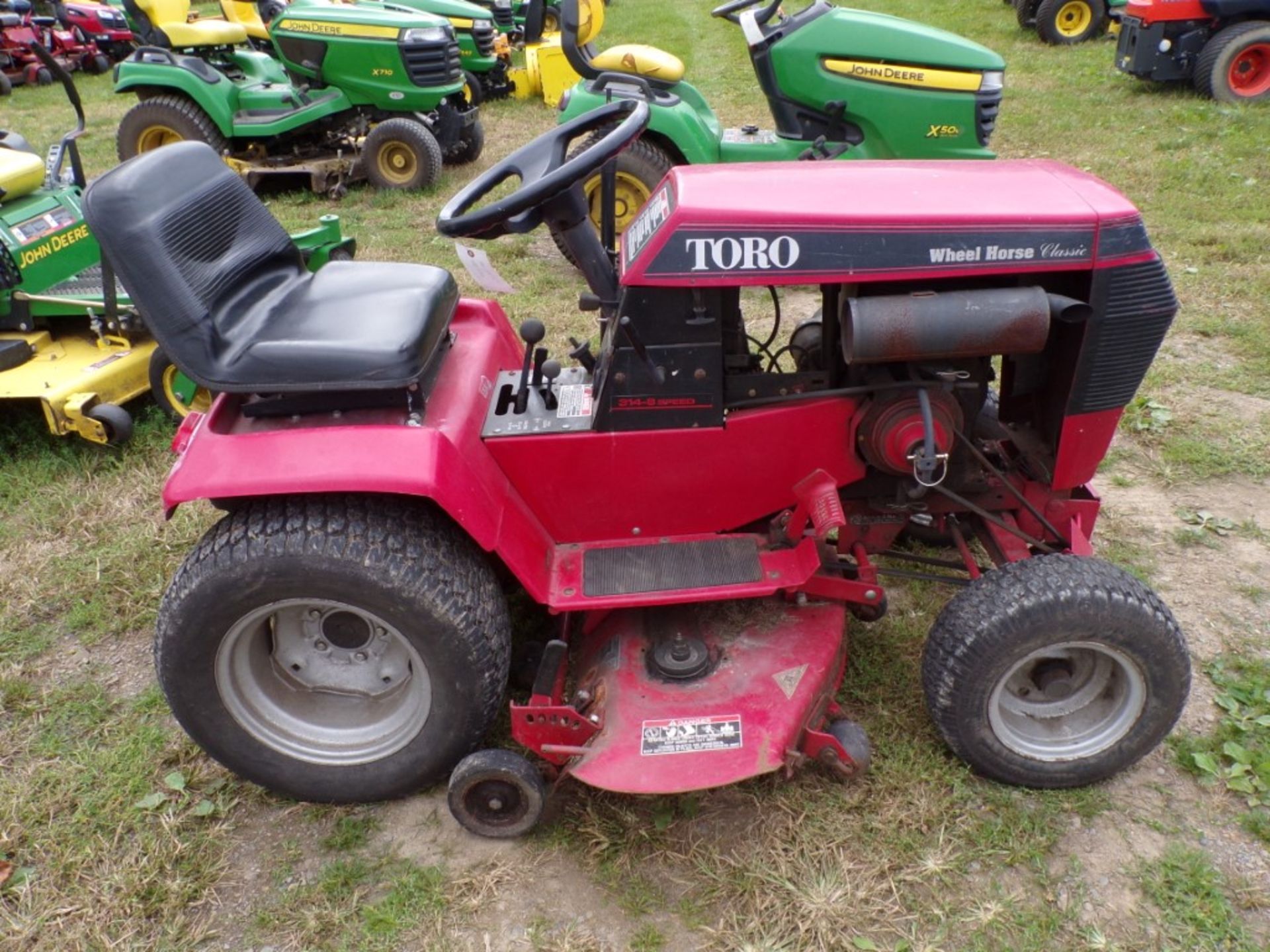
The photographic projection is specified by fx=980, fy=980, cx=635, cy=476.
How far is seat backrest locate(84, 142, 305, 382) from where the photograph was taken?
7.20 feet

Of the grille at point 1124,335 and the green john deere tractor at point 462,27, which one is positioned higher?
the grille at point 1124,335

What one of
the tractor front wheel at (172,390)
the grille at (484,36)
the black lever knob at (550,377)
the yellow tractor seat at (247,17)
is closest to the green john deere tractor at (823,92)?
the tractor front wheel at (172,390)

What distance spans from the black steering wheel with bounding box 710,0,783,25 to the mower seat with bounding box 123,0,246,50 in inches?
156

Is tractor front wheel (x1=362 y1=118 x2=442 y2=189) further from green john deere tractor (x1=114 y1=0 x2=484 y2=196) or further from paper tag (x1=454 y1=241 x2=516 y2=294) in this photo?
paper tag (x1=454 y1=241 x2=516 y2=294)

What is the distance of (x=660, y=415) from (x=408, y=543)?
655mm

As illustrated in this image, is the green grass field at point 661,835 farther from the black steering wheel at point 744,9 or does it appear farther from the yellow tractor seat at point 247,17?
the yellow tractor seat at point 247,17

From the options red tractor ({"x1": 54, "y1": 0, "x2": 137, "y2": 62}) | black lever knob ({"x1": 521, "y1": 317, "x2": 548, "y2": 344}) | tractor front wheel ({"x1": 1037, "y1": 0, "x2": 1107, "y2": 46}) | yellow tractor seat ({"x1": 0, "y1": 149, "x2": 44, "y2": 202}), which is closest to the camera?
black lever knob ({"x1": 521, "y1": 317, "x2": 548, "y2": 344})

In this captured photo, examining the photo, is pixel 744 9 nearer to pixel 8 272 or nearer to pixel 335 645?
pixel 8 272

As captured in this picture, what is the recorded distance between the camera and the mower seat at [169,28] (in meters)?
7.17

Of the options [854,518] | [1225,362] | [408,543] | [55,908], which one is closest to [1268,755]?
[854,518]

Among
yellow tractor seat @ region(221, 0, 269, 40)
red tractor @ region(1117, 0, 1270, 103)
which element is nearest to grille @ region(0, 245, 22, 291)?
yellow tractor seat @ region(221, 0, 269, 40)

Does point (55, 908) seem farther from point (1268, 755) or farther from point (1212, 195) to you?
point (1212, 195)

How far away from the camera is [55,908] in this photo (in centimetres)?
221

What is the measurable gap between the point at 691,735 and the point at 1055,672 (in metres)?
0.89
